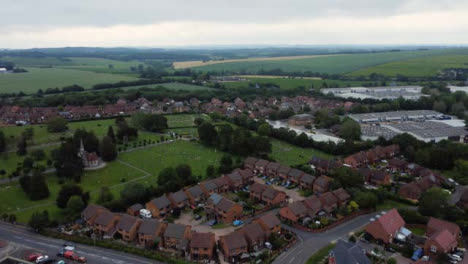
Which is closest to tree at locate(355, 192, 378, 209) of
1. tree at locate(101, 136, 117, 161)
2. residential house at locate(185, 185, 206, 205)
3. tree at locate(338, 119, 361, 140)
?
residential house at locate(185, 185, 206, 205)

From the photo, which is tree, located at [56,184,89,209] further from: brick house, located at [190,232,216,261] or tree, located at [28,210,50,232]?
brick house, located at [190,232,216,261]

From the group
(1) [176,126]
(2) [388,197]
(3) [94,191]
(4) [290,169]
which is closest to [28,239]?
(3) [94,191]

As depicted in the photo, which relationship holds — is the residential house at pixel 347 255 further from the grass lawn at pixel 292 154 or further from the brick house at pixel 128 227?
the grass lawn at pixel 292 154

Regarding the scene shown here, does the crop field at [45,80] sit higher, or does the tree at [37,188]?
the crop field at [45,80]

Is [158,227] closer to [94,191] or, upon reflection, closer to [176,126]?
[94,191]

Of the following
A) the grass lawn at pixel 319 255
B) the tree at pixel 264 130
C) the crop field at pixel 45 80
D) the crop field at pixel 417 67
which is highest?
the crop field at pixel 417 67

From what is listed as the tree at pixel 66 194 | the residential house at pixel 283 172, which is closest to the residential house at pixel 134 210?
the tree at pixel 66 194
